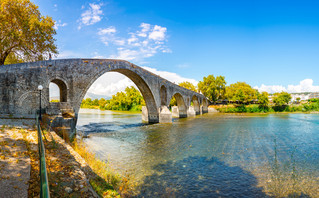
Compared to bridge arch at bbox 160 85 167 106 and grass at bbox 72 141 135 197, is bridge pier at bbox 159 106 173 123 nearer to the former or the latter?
bridge arch at bbox 160 85 167 106

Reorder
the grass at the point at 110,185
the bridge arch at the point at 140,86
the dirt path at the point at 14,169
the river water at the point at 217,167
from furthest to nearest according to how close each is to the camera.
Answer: the bridge arch at the point at 140,86 → the river water at the point at 217,167 → the grass at the point at 110,185 → the dirt path at the point at 14,169

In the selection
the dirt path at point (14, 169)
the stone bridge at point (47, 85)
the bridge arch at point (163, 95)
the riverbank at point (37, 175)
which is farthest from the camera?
the bridge arch at point (163, 95)

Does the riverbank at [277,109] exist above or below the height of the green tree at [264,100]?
below

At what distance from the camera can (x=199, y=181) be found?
8750 mm

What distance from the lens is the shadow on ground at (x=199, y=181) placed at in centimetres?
758

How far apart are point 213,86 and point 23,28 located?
233 feet

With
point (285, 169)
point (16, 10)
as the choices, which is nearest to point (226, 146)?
point (285, 169)

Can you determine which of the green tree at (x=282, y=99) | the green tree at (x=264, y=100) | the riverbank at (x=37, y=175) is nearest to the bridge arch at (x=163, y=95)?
the riverbank at (x=37, y=175)

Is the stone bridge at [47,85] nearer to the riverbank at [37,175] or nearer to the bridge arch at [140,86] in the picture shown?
the bridge arch at [140,86]

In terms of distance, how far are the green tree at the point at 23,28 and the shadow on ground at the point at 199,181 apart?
20678mm

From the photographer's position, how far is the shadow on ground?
7578mm

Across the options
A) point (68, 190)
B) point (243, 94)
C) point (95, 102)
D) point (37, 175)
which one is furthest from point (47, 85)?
point (95, 102)

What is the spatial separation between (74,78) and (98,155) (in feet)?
29.7

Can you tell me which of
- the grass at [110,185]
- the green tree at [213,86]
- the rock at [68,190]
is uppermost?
the green tree at [213,86]
